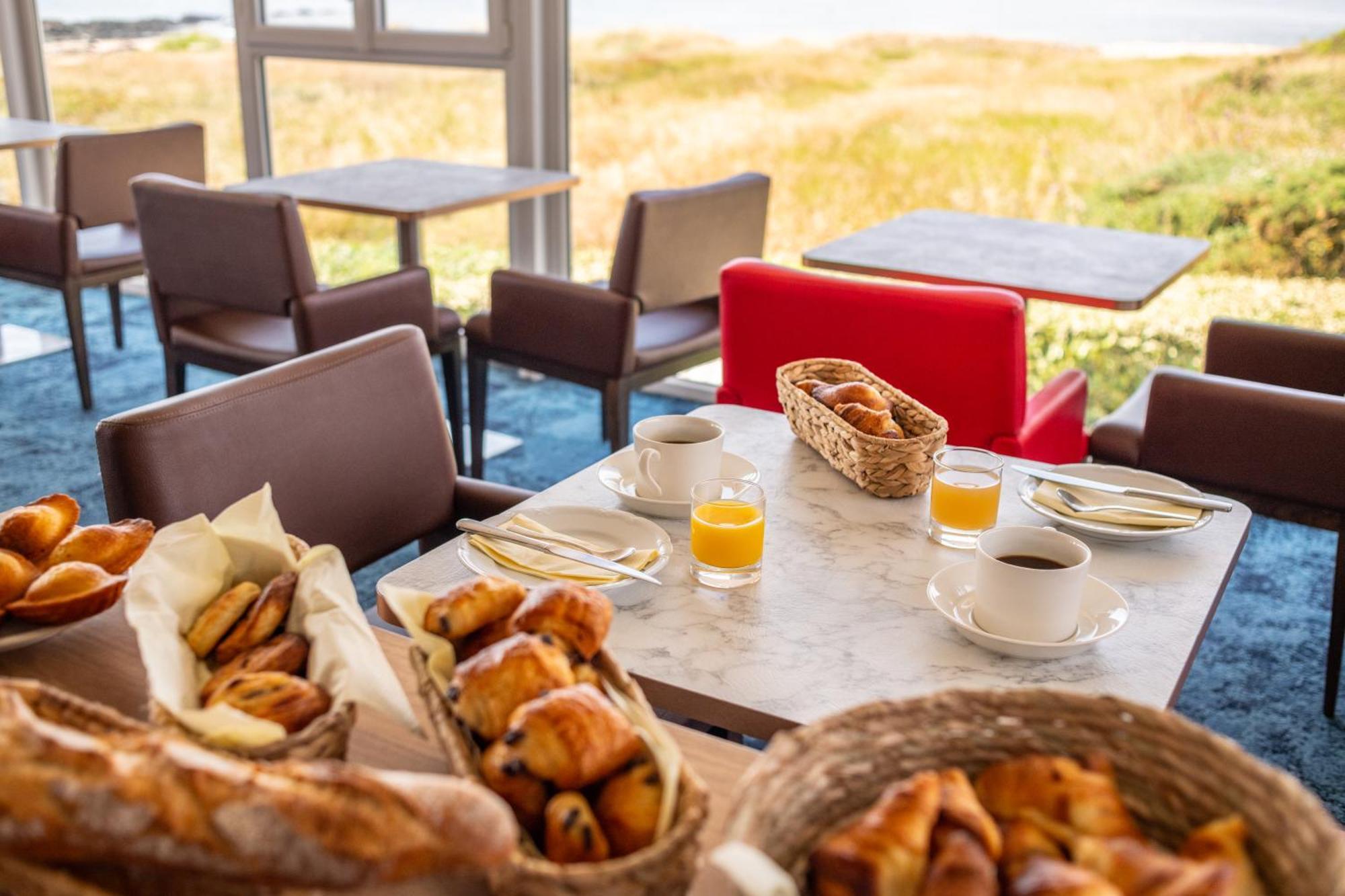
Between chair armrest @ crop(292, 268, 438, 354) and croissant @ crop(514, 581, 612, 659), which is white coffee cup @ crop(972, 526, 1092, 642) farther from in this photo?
chair armrest @ crop(292, 268, 438, 354)

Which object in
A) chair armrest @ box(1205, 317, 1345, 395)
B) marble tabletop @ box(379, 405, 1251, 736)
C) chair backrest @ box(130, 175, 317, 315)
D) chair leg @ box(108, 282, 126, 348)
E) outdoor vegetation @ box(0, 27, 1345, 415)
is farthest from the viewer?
chair leg @ box(108, 282, 126, 348)

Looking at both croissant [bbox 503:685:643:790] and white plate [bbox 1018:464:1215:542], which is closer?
croissant [bbox 503:685:643:790]

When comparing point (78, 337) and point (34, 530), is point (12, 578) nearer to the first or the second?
point (34, 530)

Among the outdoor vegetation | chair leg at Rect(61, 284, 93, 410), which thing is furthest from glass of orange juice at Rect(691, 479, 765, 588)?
chair leg at Rect(61, 284, 93, 410)

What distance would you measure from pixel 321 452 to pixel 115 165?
307 centimetres

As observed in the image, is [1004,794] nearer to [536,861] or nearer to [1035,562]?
[536,861]

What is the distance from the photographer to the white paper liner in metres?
0.75

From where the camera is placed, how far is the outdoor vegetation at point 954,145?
11.4 feet

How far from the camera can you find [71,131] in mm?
4715

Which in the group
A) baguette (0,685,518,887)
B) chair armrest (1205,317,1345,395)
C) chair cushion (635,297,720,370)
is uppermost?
baguette (0,685,518,887)

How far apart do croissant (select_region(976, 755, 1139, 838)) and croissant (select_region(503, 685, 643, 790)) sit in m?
0.19

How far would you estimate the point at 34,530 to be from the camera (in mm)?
1023

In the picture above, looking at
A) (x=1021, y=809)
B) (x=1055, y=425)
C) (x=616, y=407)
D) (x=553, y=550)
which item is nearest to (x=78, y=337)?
(x=616, y=407)

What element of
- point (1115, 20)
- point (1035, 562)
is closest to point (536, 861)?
point (1035, 562)
